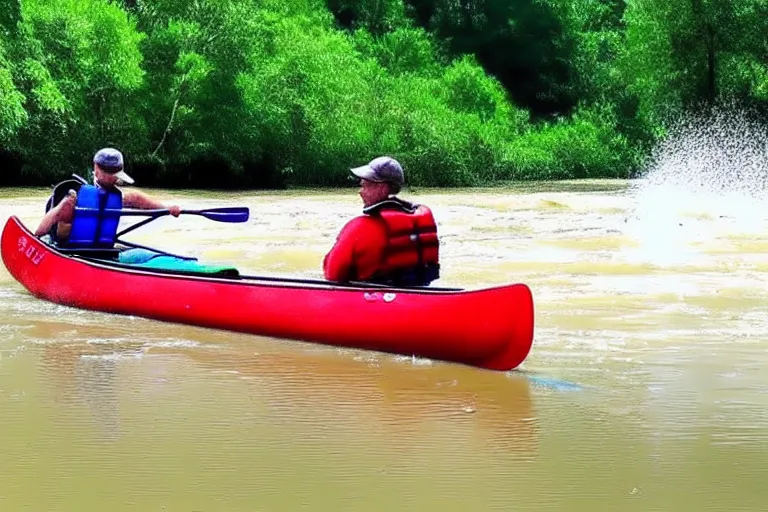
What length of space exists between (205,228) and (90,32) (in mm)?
9389

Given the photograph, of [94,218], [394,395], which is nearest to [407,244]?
[394,395]

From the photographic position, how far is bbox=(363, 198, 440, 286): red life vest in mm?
6496

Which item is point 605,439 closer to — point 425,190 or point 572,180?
point 425,190

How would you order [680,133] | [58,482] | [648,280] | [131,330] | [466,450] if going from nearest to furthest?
1. [58,482]
2. [466,450]
3. [131,330]
4. [648,280]
5. [680,133]

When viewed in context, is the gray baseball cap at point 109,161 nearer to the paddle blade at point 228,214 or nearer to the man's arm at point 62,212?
the man's arm at point 62,212

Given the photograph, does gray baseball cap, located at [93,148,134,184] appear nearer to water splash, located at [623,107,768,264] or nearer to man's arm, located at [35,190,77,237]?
man's arm, located at [35,190,77,237]

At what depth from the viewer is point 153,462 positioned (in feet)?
14.5

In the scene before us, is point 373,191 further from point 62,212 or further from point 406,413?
point 62,212

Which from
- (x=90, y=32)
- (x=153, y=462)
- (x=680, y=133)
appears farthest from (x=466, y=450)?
(x=680, y=133)

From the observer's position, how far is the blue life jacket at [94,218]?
8.33 m

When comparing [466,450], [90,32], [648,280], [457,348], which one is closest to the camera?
[466,450]

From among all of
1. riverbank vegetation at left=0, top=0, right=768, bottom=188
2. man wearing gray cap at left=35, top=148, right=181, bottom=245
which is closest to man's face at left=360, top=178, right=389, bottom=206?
man wearing gray cap at left=35, top=148, right=181, bottom=245

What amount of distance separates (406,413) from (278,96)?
1954 cm

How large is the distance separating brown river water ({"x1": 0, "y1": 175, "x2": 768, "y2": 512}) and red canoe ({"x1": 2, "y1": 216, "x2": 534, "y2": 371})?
0.32 feet
